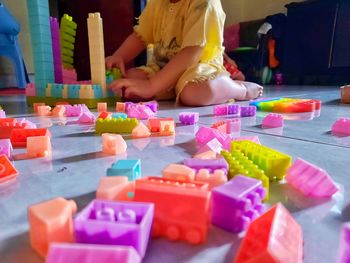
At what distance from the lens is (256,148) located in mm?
449

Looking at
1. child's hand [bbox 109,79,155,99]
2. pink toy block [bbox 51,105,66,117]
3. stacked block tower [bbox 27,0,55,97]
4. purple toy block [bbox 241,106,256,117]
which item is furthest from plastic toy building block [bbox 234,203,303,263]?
stacked block tower [bbox 27,0,55,97]

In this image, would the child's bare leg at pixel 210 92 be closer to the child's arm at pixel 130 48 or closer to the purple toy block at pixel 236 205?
the child's arm at pixel 130 48

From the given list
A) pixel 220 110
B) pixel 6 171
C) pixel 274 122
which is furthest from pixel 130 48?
pixel 6 171

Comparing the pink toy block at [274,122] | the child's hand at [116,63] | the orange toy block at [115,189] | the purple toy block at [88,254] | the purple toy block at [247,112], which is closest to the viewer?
the purple toy block at [88,254]

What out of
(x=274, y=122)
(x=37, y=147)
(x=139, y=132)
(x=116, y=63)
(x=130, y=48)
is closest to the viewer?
(x=37, y=147)

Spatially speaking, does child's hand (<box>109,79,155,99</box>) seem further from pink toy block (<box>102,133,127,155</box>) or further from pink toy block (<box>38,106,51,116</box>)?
pink toy block (<box>102,133,127,155</box>)

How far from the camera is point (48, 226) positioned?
0.25 metres

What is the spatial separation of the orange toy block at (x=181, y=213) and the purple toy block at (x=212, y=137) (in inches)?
10.5

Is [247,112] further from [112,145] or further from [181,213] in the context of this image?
[181,213]

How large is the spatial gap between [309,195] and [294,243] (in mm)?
132

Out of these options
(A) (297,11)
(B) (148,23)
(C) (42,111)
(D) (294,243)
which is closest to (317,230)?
(D) (294,243)

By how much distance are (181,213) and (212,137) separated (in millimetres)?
302

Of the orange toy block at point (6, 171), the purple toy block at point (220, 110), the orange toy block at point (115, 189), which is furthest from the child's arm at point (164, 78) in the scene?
the orange toy block at point (115, 189)

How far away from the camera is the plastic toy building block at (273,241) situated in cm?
22
